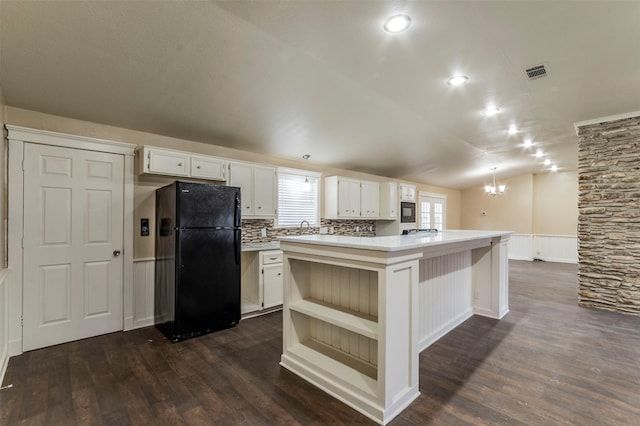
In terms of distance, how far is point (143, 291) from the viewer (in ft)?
11.7

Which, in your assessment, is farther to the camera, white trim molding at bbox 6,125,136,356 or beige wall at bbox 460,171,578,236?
beige wall at bbox 460,171,578,236

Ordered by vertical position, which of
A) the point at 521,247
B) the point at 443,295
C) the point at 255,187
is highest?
the point at 255,187

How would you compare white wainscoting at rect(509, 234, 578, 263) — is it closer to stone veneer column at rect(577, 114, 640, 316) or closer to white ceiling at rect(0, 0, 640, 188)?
stone veneer column at rect(577, 114, 640, 316)

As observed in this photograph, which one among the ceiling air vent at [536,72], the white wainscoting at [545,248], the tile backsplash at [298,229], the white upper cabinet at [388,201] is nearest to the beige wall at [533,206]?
the white wainscoting at [545,248]

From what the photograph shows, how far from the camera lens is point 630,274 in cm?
391

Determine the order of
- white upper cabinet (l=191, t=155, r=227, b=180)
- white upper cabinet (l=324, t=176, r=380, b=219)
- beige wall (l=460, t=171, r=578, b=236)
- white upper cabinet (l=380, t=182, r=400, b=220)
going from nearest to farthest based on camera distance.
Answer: white upper cabinet (l=191, t=155, r=227, b=180), white upper cabinet (l=324, t=176, r=380, b=219), white upper cabinet (l=380, t=182, r=400, b=220), beige wall (l=460, t=171, r=578, b=236)

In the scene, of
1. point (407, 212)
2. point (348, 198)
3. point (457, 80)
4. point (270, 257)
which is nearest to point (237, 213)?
point (270, 257)

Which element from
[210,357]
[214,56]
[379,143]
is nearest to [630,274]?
[379,143]

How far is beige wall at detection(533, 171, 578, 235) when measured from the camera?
833 centimetres

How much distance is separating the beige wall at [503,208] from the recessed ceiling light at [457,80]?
7.59m

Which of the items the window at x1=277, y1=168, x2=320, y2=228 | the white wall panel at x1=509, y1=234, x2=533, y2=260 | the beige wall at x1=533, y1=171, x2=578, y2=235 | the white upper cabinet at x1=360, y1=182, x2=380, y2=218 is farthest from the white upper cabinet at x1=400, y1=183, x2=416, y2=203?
the beige wall at x1=533, y1=171, x2=578, y2=235

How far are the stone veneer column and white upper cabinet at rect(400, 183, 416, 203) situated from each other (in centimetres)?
315

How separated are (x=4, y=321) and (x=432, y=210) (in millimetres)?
8773

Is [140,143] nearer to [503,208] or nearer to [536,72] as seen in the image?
[536,72]
